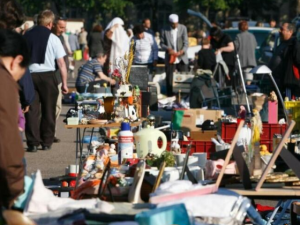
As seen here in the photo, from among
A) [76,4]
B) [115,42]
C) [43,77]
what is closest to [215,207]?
[43,77]

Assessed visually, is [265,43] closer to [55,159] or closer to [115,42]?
[115,42]

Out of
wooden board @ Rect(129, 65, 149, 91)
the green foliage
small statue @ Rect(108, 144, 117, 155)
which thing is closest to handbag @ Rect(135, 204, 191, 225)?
small statue @ Rect(108, 144, 117, 155)

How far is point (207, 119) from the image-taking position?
11.1m

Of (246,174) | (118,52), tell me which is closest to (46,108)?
(118,52)

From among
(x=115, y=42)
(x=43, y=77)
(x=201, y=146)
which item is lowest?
(x=201, y=146)

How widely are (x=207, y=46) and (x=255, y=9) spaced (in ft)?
176

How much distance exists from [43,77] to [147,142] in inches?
200

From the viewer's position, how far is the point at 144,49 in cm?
2008

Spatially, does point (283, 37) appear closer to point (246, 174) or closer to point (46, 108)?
point (46, 108)

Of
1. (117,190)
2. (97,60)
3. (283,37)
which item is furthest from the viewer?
(97,60)

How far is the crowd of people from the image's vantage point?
5.23 meters

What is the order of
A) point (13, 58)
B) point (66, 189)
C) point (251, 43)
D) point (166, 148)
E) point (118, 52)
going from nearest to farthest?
1. point (13, 58)
2. point (66, 189)
3. point (166, 148)
4. point (118, 52)
5. point (251, 43)

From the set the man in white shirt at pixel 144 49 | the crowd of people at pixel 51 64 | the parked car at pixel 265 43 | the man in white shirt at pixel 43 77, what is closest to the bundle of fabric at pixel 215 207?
the crowd of people at pixel 51 64

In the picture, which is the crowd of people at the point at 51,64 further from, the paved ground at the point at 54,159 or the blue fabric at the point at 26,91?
the paved ground at the point at 54,159
